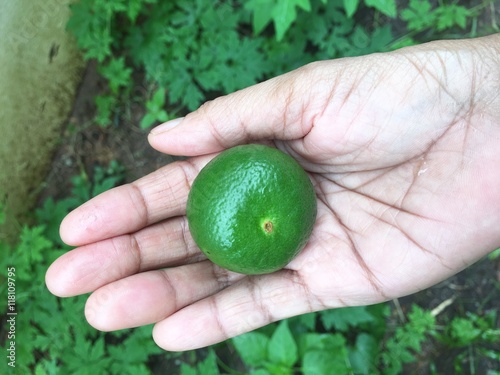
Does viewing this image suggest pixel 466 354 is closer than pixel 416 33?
Yes

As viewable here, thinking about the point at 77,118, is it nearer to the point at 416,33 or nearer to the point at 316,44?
the point at 316,44

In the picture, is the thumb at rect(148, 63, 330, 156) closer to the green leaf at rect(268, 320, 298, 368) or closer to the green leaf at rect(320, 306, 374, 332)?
the green leaf at rect(268, 320, 298, 368)

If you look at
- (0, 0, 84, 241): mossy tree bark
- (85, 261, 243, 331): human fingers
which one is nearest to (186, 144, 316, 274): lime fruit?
(85, 261, 243, 331): human fingers

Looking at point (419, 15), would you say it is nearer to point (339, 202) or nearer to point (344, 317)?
point (339, 202)

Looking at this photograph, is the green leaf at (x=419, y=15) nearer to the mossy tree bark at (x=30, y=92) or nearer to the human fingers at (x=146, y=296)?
the human fingers at (x=146, y=296)

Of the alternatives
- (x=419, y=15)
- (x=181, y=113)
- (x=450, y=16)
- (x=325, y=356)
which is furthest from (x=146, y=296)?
(x=450, y=16)

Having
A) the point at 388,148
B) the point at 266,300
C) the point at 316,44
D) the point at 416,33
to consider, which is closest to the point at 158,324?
the point at 266,300

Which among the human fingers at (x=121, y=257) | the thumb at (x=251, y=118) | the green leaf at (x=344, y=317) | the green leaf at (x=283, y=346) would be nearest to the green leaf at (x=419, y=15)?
the thumb at (x=251, y=118)
